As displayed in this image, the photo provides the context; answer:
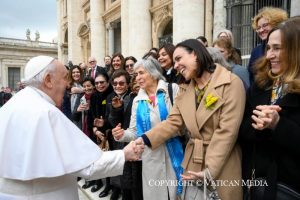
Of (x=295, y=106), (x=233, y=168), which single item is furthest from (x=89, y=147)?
(x=295, y=106)

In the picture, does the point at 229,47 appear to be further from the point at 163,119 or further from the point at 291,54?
the point at 291,54

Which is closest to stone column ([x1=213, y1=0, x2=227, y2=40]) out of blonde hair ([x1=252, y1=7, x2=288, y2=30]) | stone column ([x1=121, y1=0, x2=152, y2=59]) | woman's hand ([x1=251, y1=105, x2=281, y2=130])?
stone column ([x1=121, y1=0, x2=152, y2=59])

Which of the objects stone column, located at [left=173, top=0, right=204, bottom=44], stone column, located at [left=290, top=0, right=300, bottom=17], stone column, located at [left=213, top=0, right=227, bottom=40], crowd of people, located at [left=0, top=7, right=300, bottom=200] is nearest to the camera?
crowd of people, located at [left=0, top=7, right=300, bottom=200]

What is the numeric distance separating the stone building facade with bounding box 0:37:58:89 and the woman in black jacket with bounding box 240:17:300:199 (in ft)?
138

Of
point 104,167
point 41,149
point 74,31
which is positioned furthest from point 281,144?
point 74,31

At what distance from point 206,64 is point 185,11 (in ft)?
23.3

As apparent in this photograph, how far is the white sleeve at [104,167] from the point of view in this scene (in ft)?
7.18

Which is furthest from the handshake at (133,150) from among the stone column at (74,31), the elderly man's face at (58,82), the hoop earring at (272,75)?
the stone column at (74,31)

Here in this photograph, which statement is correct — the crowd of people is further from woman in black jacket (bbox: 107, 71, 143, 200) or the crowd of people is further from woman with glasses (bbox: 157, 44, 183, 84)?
woman with glasses (bbox: 157, 44, 183, 84)

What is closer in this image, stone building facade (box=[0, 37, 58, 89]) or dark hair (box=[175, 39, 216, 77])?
dark hair (box=[175, 39, 216, 77])

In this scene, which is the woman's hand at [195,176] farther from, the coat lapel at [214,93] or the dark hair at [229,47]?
the dark hair at [229,47]

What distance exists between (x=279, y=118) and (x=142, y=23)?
11928 millimetres

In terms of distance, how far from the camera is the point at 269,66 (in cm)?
213

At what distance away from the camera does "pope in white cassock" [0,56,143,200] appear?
82.0 inches
